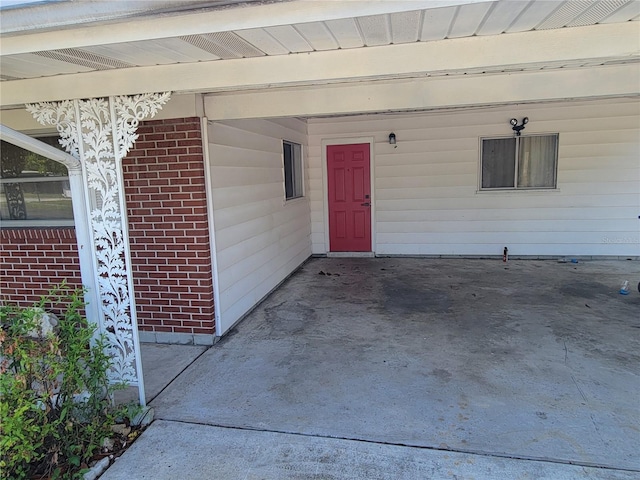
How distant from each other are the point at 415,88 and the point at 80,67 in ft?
7.69

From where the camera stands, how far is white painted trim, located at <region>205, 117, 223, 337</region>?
3875 millimetres

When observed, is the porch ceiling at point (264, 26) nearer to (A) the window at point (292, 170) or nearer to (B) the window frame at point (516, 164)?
(A) the window at point (292, 170)

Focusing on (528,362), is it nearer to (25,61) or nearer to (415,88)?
(415,88)

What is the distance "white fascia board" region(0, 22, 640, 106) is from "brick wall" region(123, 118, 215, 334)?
45.4 inches

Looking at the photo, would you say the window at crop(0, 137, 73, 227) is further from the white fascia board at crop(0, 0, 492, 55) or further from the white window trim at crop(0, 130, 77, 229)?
the white fascia board at crop(0, 0, 492, 55)

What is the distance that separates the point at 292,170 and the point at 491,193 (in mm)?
3462

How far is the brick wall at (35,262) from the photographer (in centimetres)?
419

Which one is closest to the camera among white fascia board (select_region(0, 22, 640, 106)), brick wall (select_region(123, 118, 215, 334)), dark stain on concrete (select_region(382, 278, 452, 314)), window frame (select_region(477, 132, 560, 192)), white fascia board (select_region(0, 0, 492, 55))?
white fascia board (select_region(0, 0, 492, 55))

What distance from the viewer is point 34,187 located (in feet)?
13.9

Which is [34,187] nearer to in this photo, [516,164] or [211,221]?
[211,221]

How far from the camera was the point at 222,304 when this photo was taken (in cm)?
423

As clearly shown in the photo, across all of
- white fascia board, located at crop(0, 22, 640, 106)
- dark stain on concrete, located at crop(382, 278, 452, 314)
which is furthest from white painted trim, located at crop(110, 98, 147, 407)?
dark stain on concrete, located at crop(382, 278, 452, 314)

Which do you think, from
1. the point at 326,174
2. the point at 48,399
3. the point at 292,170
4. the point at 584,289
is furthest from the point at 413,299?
the point at 48,399

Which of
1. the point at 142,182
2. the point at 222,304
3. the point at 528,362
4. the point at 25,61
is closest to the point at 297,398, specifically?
the point at 222,304
